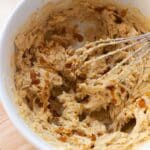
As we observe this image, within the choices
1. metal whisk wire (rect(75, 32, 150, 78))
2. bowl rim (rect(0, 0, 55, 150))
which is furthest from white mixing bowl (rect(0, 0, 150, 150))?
metal whisk wire (rect(75, 32, 150, 78))

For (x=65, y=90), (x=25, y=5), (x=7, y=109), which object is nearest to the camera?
(x=7, y=109)

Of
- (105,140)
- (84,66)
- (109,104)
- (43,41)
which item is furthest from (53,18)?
(105,140)

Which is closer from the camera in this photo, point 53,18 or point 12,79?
point 12,79

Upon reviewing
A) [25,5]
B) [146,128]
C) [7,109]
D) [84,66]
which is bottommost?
[146,128]

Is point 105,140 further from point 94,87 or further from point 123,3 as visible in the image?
point 123,3

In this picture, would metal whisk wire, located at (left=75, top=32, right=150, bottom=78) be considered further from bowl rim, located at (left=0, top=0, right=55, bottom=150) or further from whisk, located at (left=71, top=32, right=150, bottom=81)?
bowl rim, located at (left=0, top=0, right=55, bottom=150)

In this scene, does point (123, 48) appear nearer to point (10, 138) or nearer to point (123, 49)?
point (123, 49)
